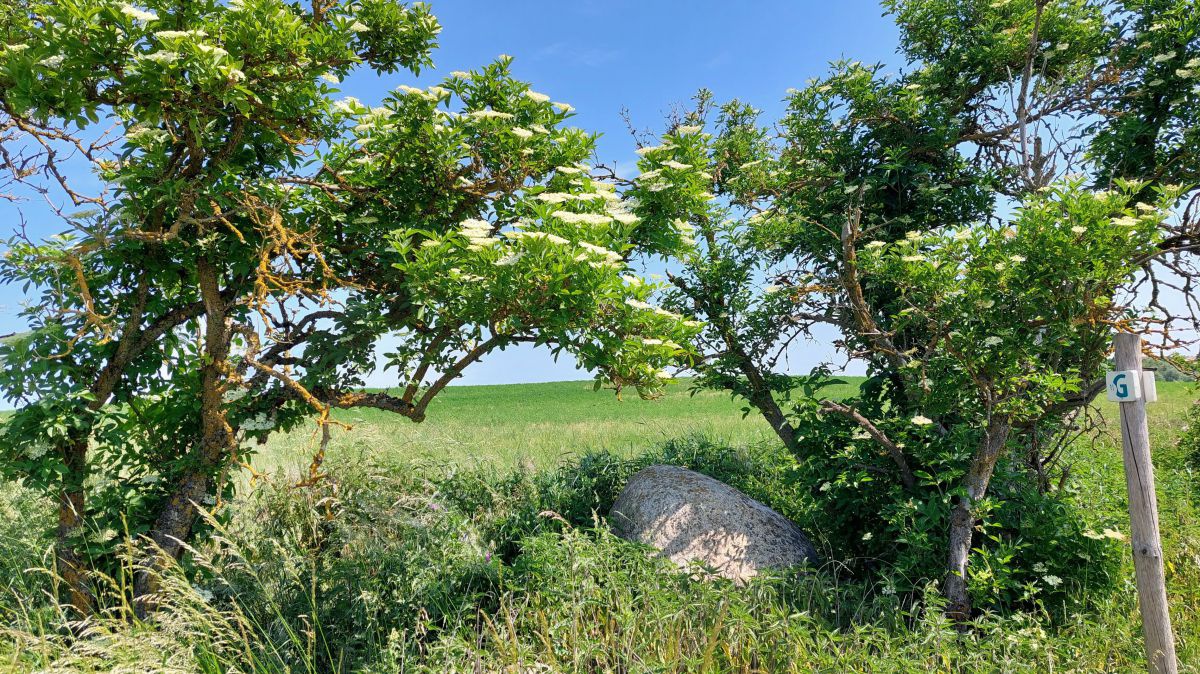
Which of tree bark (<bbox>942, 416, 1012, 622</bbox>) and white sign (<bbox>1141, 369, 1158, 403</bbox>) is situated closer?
white sign (<bbox>1141, 369, 1158, 403</bbox>)

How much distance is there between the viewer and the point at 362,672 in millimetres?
3912

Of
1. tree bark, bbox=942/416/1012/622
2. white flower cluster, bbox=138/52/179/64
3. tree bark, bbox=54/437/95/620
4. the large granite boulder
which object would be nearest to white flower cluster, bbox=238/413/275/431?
tree bark, bbox=54/437/95/620

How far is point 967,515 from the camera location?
485cm

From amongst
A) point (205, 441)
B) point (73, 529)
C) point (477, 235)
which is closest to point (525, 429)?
point (205, 441)

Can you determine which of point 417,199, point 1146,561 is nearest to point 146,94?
point 417,199

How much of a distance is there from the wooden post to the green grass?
9.25ft

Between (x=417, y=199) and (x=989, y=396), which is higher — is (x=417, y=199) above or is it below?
above

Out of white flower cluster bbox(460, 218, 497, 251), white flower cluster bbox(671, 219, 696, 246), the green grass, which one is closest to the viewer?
white flower cluster bbox(460, 218, 497, 251)

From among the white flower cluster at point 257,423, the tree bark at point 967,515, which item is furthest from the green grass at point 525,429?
the tree bark at point 967,515

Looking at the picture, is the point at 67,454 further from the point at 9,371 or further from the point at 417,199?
the point at 417,199

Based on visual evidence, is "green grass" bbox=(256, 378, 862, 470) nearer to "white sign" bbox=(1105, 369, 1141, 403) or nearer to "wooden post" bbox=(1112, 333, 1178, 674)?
"white sign" bbox=(1105, 369, 1141, 403)

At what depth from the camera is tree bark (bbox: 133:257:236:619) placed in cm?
478

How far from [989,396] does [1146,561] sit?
4.24 ft

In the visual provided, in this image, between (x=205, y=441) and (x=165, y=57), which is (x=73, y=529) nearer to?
(x=205, y=441)
